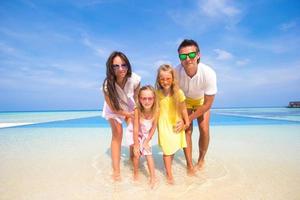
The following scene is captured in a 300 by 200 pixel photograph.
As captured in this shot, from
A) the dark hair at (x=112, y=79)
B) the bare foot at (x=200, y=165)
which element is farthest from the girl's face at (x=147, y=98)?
the bare foot at (x=200, y=165)

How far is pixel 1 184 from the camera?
2922mm

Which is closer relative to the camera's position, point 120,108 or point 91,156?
point 120,108

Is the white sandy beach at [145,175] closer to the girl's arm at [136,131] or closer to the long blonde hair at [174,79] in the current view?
the girl's arm at [136,131]

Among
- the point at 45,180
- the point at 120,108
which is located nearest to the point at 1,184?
the point at 45,180

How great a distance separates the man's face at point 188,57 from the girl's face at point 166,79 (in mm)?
320

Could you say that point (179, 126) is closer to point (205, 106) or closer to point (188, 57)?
point (205, 106)

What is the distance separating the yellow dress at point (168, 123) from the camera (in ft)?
10.3

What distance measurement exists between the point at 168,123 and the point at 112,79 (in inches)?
41.9

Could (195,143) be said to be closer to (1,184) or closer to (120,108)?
(120,108)

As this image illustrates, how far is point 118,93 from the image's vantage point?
11.1 ft

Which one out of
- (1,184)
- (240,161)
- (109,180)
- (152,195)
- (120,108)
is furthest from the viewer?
(240,161)

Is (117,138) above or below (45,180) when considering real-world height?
above

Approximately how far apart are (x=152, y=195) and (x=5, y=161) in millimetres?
3063

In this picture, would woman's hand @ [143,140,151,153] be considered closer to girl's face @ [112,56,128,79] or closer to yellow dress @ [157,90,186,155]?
yellow dress @ [157,90,186,155]
